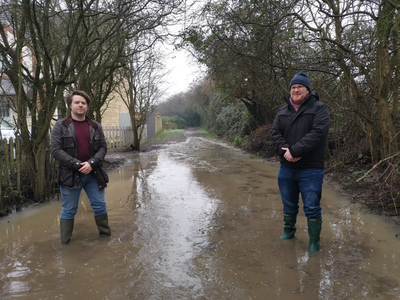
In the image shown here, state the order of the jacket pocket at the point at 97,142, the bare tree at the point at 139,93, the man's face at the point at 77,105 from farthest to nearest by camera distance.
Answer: the bare tree at the point at 139,93 < the jacket pocket at the point at 97,142 < the man's face at the point at 77,105

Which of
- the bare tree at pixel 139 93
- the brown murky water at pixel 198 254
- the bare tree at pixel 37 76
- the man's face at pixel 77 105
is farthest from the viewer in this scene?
the bare tree at pixel 139 93

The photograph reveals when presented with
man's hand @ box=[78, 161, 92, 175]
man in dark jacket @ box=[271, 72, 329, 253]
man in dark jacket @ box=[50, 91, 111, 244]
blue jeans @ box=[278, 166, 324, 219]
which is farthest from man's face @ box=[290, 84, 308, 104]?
man's hand @ box=[78, 161, 92, 175]

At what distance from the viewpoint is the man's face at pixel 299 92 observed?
3467 mm

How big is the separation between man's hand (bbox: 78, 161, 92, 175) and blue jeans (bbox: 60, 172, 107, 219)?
0.19 meters

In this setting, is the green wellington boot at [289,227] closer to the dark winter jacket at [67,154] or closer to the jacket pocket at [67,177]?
the dark winter jacket at [67,154]

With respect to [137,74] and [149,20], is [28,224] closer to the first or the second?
[149,20]

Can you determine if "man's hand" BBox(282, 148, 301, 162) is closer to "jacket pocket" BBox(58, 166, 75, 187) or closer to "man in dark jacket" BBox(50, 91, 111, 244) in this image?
"man in dark jacket" BBox(50, 91, 111, 244)

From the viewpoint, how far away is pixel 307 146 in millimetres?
3287

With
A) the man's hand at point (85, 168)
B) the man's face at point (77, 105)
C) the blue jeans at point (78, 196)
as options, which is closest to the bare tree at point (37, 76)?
the man's face at point (77, 105)

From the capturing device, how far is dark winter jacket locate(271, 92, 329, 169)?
331 cm

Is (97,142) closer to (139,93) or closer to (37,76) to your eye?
(37,76)

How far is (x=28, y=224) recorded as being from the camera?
4461 mm

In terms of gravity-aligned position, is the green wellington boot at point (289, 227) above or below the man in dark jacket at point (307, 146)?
below

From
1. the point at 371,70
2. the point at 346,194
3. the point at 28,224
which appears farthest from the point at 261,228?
the point at 371,70
